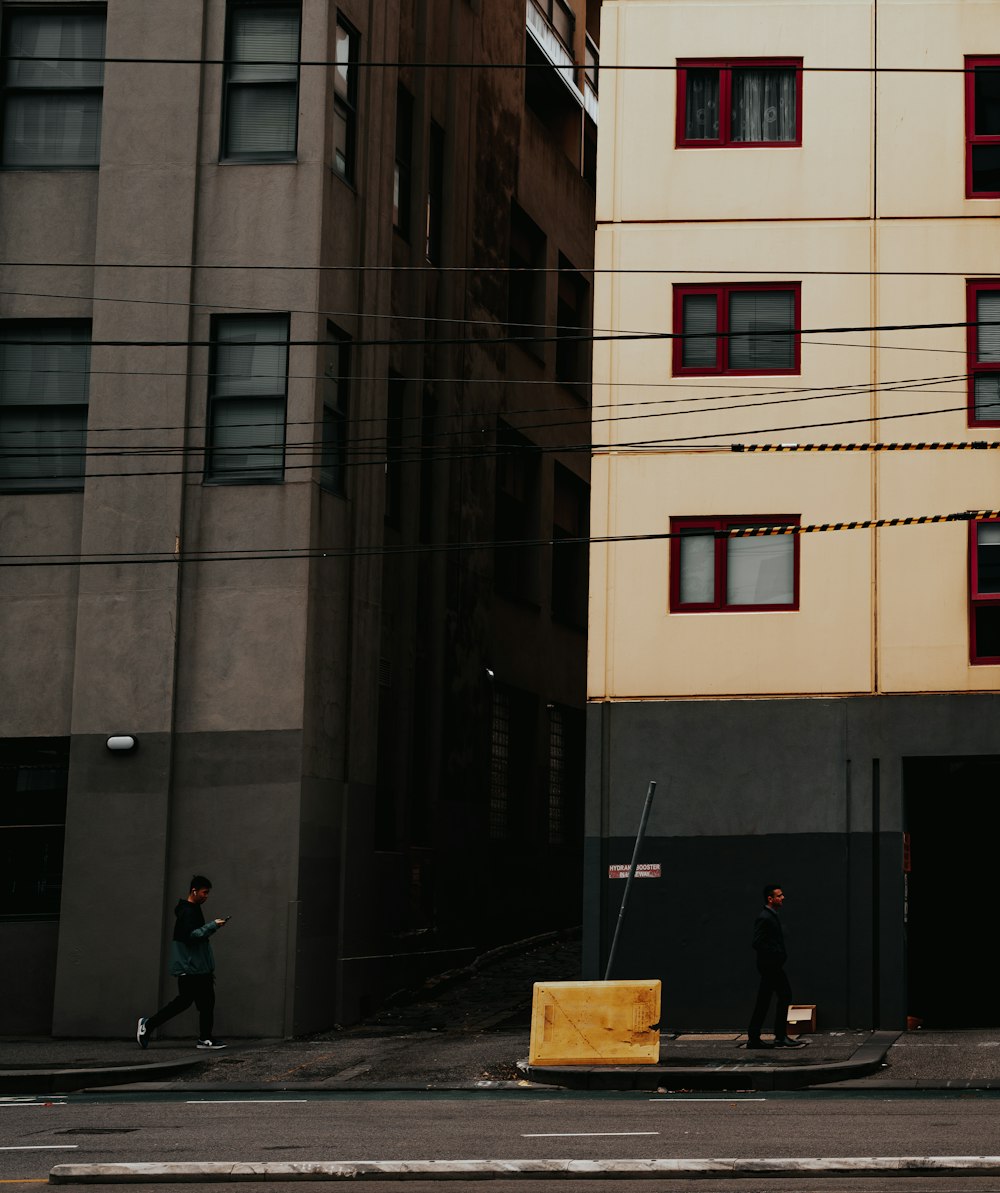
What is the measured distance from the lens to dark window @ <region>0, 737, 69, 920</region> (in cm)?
2391

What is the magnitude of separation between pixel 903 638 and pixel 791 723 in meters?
1.63

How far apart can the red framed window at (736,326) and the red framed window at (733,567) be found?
1897 millimetres

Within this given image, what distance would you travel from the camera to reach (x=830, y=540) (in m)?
23.5

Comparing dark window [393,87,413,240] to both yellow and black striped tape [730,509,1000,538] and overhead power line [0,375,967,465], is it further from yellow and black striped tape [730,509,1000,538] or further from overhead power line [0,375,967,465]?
yellow and black striped tape [730,509,1000,538]

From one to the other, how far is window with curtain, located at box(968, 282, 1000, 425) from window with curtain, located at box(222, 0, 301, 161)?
8.47 metres

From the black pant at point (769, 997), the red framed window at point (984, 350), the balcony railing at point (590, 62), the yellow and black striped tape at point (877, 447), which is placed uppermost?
the balcony railing at point (590, 62)

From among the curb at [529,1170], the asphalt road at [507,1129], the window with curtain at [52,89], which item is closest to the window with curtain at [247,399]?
the window with curtain at [52,89]

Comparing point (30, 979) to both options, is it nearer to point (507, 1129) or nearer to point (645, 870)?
point (645, 870)

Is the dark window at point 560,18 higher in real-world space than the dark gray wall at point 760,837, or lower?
higher

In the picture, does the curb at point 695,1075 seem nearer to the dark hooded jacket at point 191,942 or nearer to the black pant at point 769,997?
the black pant at point 769,997

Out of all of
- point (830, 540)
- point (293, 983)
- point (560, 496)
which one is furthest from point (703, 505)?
point (560, 496)

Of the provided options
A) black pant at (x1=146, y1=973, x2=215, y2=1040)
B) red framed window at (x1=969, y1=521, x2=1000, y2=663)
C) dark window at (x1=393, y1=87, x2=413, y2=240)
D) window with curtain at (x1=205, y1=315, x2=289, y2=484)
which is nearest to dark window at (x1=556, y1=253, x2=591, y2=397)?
dark window at (x1=393, y1=87, x2=413, y2=240)

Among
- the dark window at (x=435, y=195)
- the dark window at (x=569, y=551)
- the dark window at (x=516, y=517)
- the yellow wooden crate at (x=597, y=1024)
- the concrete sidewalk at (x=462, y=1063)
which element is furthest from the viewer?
the dark window at (x=569, y=551)

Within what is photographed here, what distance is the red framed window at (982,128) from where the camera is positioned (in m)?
23.8
